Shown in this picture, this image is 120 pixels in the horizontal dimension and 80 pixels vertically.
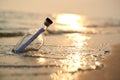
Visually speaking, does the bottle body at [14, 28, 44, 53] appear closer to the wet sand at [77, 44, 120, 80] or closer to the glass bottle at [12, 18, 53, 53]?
the glass bottle at [12, 18, 53, 53]

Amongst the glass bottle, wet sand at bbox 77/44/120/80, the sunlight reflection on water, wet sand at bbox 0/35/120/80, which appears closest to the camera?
wet sand at bbox 0/35/120/80

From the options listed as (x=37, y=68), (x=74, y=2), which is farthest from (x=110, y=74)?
(x=74, y=2)

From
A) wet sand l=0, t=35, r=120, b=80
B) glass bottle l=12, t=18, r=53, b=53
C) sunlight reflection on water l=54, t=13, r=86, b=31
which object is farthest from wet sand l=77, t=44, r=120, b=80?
sunlight reflection on water l=54, t=13, r=86, b=31

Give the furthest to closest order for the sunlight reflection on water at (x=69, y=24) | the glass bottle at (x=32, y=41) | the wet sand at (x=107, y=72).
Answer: the sunlight reflection on water at (x=69, y=24), the glass bottle at (x=32, y=41), the wet sand at (x=107, y=72)

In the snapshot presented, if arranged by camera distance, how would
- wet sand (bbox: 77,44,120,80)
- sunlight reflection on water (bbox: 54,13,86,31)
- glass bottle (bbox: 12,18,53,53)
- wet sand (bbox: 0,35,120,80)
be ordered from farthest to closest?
sunlight reflection on water (bbox: 54,13,86,31)
glass bottle (bbox: 12,18,53,53)
wet sand (bbox: 77,44,120,80)
wet sand (bbox: 0,35,120,80)

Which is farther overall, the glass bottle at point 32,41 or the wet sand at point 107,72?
the glass bottle at point 32,41

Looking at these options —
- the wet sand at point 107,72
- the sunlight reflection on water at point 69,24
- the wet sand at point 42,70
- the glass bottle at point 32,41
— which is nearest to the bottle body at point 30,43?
the glass bottle at point 32,41

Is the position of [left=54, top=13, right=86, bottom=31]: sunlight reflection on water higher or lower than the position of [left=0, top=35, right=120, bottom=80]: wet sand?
higher

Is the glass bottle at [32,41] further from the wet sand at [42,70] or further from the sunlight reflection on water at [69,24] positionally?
the sunlight reflection on water at [69,24]

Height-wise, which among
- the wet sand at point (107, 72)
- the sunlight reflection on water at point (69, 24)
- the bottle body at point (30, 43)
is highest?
the sunlight reflection on water at point (69, 24)

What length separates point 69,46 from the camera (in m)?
11.0

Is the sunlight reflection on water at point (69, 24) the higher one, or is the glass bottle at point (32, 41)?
the sunlight reflection on water at point (69, 24)

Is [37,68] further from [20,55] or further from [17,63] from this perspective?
[20,55]

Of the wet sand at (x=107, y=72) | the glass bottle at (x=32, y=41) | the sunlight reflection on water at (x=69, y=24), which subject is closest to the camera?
the wet sand at (x=107, y=72)
